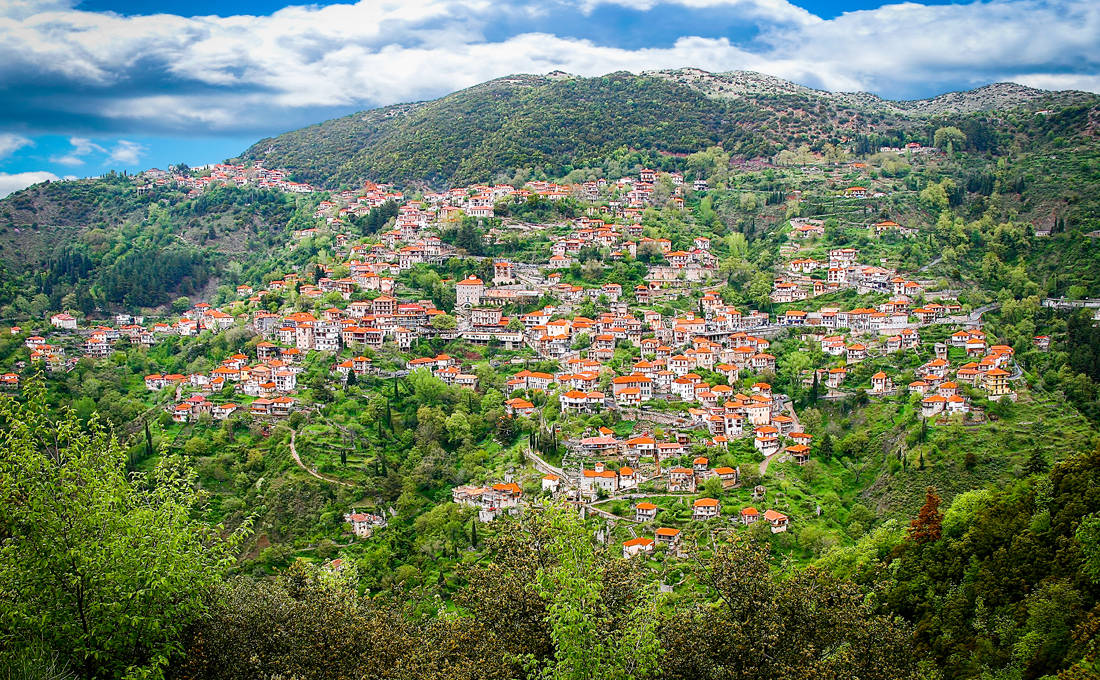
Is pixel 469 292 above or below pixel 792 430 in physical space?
above

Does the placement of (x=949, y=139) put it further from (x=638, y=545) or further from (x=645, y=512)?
(x=638, y=545)

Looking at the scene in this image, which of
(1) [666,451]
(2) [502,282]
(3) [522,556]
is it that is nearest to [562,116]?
(2) [502,282]

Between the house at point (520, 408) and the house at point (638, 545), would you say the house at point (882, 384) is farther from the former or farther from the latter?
the house at point (520, 408)

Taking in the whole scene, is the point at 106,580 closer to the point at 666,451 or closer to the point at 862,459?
the point at 666,451

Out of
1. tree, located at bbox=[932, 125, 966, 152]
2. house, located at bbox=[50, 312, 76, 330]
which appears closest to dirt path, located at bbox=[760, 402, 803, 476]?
tree, located at bbox=[932, 125, 966, 152]

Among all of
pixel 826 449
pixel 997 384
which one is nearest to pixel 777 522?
pixel 826 449

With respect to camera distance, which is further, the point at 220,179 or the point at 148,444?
the point at 220,179
